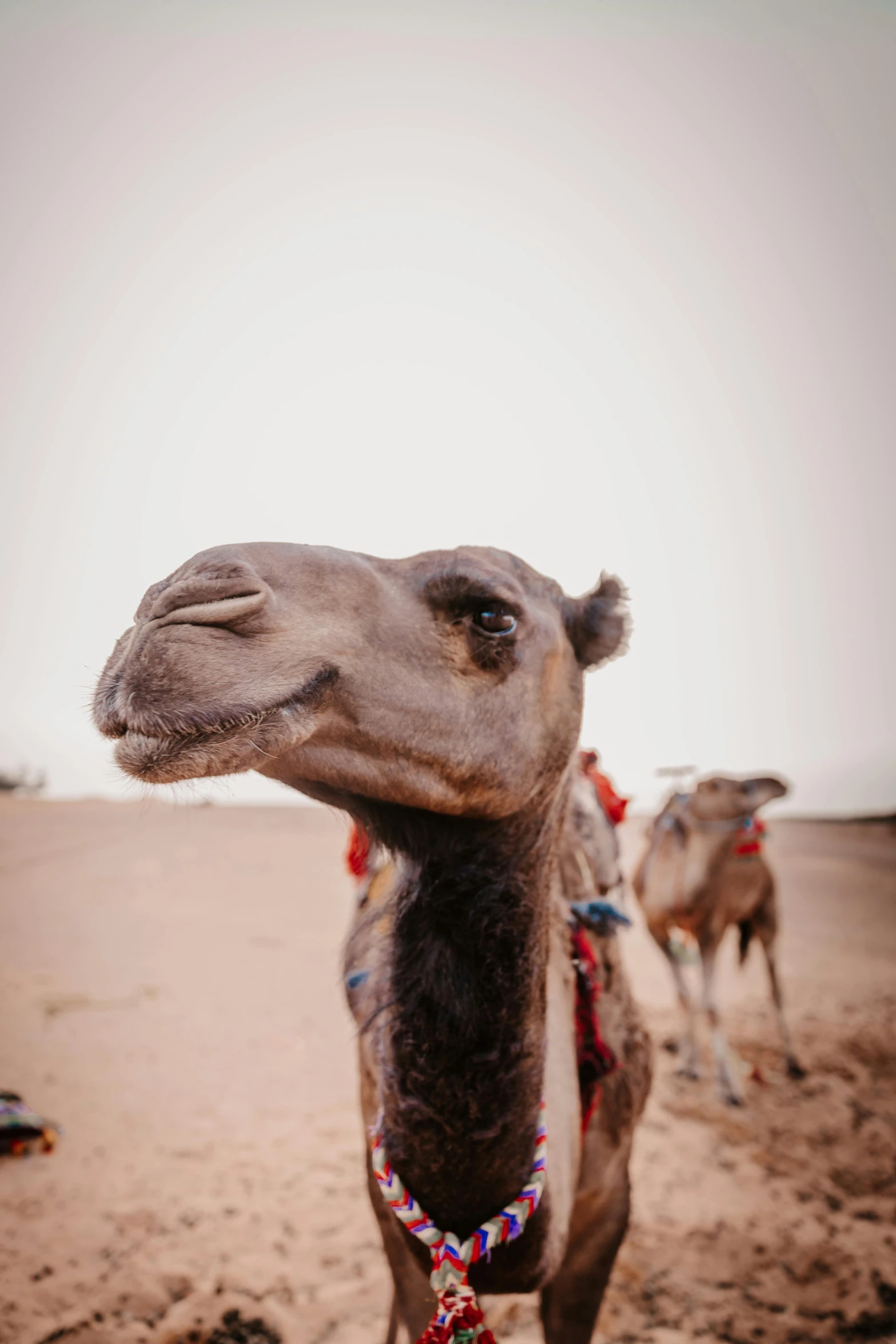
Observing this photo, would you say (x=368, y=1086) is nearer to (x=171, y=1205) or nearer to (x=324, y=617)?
(x=324, y=617)

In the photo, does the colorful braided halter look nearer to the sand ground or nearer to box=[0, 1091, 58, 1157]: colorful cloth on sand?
the sand ground

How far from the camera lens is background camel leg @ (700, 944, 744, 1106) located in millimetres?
6113

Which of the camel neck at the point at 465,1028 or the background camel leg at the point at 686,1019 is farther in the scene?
the background camel leg at the point at 686,1019

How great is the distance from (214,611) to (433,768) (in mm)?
627

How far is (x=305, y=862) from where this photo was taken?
19016 millimetres

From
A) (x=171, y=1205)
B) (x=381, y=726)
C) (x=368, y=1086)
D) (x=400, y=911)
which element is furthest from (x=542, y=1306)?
(x=171, y=1205)

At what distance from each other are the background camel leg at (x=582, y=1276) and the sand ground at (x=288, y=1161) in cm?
134

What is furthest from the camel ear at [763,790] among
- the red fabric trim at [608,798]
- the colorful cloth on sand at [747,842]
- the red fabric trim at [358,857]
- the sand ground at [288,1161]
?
the red fabric trim at [358,857]

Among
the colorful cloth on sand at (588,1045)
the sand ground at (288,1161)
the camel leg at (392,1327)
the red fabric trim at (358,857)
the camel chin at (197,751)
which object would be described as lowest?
the sand ground at (288,1161)

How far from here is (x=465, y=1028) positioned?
1.79m

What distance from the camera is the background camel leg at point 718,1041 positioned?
6.11 metres

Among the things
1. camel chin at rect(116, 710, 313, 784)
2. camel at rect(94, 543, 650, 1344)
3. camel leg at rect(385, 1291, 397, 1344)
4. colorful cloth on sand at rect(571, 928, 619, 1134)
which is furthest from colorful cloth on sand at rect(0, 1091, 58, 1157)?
camel chin at rect(116, 710, 313, 784)

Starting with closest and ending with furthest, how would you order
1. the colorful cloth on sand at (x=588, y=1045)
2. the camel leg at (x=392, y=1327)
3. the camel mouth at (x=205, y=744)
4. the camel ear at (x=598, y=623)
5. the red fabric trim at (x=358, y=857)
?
the camel mouth at (x=205, y=744)
the camel ear at (x=598, y=623)
the colorful cloth on sand at (x=588, y=1045)
the red fabric trim at (x=358, y=857)
the camel leg at (x=392, y=1327)

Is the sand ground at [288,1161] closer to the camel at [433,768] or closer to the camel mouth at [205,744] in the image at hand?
the camel at [433,768]
